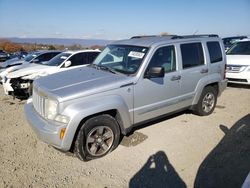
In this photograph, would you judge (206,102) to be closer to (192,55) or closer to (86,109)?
(192,55)

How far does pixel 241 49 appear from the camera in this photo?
31.6 ft

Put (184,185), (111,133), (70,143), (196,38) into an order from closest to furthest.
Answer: (184,185) → (70,143) → (111,133) → (196,38)

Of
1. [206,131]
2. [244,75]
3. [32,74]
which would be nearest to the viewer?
[206,131]

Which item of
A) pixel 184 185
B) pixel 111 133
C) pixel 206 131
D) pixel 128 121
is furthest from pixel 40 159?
pixel 206 131

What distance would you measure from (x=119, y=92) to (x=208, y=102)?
293 centimetres

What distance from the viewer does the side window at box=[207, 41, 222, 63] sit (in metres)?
5.62

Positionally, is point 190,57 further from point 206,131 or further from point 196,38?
point 206,131

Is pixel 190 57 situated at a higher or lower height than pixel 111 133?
higher

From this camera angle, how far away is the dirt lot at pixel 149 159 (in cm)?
338

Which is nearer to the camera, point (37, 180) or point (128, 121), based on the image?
point (37, 180)

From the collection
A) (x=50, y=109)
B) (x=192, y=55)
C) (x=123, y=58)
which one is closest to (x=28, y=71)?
(x=123, y=58)

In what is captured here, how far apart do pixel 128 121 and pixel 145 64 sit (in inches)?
42.7

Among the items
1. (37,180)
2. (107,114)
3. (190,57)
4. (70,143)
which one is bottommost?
(37,180)

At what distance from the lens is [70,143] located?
3584 millimetres
